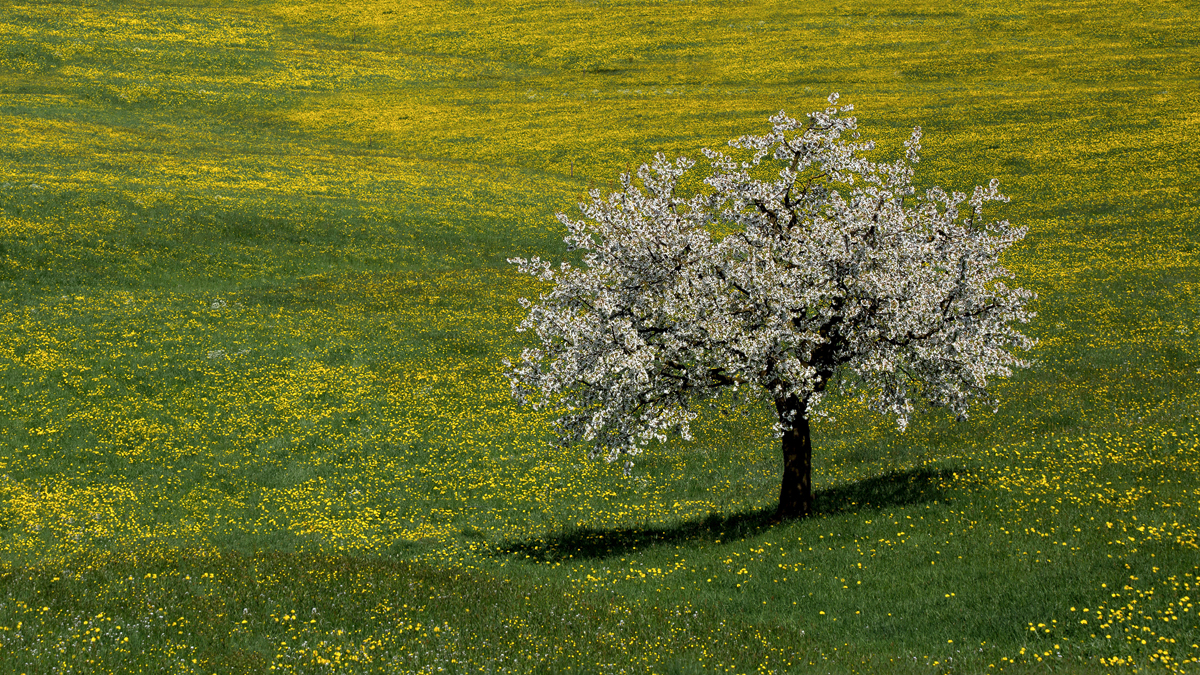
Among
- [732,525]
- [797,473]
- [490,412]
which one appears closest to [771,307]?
[797,473]

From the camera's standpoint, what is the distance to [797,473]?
24438mm

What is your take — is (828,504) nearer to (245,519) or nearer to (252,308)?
(245,519)

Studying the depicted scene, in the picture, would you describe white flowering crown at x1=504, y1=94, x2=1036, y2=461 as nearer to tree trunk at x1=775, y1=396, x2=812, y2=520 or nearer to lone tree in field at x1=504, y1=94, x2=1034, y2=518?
lone tree in field at x1=504, y1=94, x2=1034, y2=518

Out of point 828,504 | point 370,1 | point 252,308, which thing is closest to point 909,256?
point 828,504

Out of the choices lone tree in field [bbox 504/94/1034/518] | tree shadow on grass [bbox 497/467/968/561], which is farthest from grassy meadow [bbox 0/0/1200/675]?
lone tree in field [bbox 504/94/1034/518]

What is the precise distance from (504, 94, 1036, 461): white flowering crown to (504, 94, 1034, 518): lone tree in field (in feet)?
0.15

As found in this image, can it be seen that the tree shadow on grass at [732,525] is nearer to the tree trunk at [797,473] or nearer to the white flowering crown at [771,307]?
the tree trunk at [797,473]

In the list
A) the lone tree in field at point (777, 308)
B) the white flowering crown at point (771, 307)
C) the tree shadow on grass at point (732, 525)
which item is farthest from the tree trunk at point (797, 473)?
the white flowering crown at point (771, 307)

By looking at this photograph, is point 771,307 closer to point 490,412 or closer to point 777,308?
point 777,308

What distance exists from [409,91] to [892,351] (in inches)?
3311

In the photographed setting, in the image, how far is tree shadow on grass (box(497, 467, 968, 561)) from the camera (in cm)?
2397

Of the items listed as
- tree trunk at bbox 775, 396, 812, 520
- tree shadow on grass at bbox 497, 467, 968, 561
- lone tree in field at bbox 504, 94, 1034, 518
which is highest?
lone tree in field at bbox 504, 94, 1034, 518

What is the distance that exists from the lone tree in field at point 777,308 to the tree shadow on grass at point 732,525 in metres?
1.16

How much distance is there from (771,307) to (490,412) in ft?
56.1
